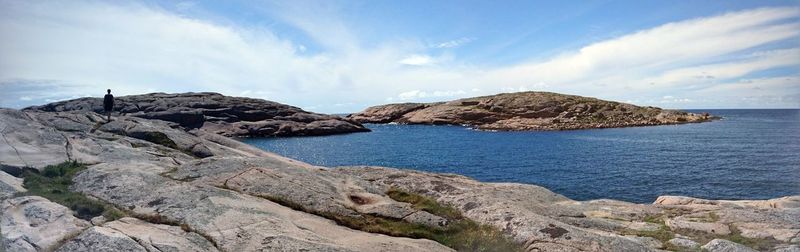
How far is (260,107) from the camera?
6368 inches

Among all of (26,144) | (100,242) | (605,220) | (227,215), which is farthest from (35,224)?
(605,220)

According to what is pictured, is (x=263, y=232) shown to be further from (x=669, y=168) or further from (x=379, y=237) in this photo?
(x=669, y=168)

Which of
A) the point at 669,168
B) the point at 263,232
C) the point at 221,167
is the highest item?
the point at 221,167

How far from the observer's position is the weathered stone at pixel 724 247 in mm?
18672

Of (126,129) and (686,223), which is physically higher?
(126,129)

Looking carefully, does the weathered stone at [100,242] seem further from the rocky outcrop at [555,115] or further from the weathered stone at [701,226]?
the rocky outcrop at [555,115]

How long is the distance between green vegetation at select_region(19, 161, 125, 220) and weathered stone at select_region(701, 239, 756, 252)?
2304 centimetres

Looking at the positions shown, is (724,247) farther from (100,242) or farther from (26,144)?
(26,144)

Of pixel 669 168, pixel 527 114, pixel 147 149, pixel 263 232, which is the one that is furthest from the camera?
pixel 527 114

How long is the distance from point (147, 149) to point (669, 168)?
6634cm

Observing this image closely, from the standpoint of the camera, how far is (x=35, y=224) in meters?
14.7

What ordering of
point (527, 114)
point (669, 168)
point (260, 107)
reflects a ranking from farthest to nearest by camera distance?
point (527, 114), point (260, 107), point (669, 168)

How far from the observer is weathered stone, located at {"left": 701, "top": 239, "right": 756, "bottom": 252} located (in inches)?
735

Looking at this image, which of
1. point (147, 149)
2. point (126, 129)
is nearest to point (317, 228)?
point (147, 149)
